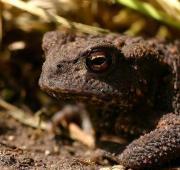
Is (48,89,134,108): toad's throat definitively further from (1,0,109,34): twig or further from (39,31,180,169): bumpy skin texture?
(1,0,109,34): twig

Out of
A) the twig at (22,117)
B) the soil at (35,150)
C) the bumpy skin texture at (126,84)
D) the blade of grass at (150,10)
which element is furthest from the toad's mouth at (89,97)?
the blade of grass at (150,10)

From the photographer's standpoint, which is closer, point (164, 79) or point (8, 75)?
point (164, 79)

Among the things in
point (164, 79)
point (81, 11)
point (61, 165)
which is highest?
point (81, 11)

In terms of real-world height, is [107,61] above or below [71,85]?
above

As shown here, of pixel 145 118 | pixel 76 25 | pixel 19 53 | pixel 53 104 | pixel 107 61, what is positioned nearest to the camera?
pixel 107 61

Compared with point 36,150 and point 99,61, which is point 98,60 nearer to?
point 99,61

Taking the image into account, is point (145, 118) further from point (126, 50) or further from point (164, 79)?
point (126, 50)

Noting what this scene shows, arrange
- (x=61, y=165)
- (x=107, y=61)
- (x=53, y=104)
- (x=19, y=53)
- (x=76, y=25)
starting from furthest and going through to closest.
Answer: (x=19, y=53)
(x=53, y=104)
(x=76, y=25)
(x=107, y=61)
(x=61, y=165)

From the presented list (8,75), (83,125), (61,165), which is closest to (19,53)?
(8,75)
